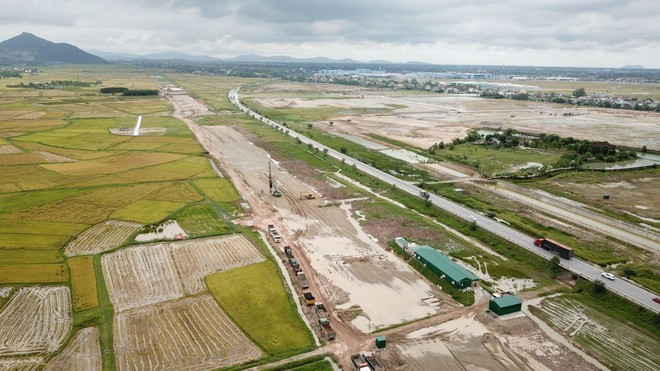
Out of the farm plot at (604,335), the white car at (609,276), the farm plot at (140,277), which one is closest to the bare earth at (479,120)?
the white car at (609,276)

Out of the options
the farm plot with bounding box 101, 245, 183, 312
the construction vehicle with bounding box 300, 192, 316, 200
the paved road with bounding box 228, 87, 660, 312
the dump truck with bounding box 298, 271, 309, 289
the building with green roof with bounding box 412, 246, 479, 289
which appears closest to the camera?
the farm plot with bounding box 101, 245, 183, 312

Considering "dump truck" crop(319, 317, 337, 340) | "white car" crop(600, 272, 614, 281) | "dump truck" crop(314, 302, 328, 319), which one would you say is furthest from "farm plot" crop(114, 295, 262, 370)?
"white car" crop(600, 272, 614, 281)

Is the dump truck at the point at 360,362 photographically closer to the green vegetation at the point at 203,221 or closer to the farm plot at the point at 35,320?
the farm plot at the point at 35,320

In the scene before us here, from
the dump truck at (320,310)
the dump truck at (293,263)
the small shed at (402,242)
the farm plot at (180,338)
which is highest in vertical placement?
the small shed at (402,242)

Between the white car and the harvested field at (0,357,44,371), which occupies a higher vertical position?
the white car

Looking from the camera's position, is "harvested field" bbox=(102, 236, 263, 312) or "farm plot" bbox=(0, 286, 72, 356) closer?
"farm plot" bbox=(0, 286, 72, 356)

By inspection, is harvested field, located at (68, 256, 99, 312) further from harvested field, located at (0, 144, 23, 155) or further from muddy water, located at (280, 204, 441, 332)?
harvested field, located at (0, 144, 23, 155)

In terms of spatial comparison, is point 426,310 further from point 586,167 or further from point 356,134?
point 356,134

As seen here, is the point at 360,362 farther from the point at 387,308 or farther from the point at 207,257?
the point at 207,257
